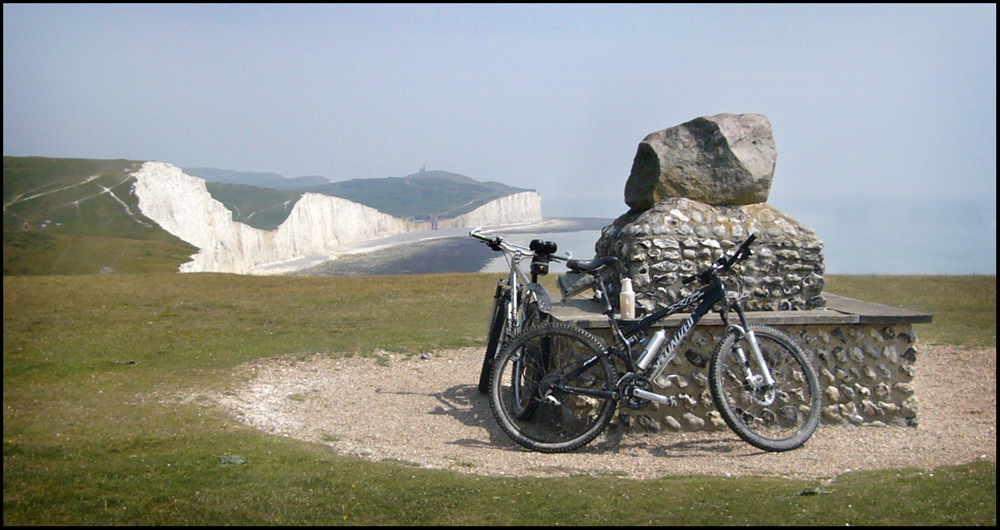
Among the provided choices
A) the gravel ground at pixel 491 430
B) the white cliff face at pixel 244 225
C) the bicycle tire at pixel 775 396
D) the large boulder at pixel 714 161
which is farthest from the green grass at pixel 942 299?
the white cliff face at pixel 244 225

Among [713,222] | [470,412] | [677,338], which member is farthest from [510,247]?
[713,222]

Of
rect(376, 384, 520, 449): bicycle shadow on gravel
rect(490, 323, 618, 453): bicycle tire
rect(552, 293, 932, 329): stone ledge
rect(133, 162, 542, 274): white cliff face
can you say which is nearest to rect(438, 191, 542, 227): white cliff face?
rect(133, 162, 542, 274): white cliff face

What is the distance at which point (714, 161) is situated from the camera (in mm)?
7812

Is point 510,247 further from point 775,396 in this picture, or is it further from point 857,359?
point 857,359

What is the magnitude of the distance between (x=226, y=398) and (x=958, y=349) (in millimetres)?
12621

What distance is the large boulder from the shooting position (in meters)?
7.75

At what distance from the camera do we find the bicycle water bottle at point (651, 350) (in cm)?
597

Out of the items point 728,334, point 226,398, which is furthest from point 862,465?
point 226,398

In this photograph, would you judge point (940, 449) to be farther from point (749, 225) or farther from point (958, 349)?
point (958, 349)

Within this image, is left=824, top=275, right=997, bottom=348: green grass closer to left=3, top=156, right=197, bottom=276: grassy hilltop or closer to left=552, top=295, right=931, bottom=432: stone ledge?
left=552, top=295, right=931, bottom=432: stone ledge

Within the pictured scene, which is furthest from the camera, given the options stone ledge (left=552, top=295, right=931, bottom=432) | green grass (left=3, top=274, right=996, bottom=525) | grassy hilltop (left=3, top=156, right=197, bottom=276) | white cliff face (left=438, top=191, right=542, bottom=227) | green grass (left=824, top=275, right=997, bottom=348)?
white cliff face (left=438, top=191, right=542, bottom=227)

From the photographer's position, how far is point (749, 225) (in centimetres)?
760

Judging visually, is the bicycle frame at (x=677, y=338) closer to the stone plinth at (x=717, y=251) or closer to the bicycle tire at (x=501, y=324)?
the bicycle tire at (x=501, y=324)

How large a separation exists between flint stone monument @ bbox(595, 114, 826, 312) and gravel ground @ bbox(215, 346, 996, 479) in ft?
5.62
